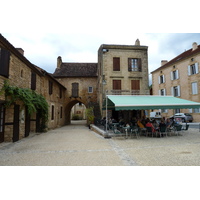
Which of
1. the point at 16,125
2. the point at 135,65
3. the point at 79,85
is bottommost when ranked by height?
the point at 16,125

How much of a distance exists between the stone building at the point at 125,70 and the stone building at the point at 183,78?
703cm

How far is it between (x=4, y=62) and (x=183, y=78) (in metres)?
21.3

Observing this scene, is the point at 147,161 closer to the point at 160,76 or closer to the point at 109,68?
→ the point at 109,68

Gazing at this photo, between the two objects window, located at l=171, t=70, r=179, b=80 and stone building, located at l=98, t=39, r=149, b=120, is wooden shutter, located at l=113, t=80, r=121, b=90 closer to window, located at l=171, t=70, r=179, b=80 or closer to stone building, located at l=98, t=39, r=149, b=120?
stone building, located at l=98, t=39, r=149, b=120

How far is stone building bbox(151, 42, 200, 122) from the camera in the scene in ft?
62.5

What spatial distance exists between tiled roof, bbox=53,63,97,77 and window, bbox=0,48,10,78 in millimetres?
14073

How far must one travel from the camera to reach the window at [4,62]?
684 centimetres

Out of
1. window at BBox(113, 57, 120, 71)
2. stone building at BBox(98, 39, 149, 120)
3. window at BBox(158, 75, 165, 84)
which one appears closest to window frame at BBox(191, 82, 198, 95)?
window at BBox(158, 75, 165, 84)

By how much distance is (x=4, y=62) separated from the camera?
6.97 metres

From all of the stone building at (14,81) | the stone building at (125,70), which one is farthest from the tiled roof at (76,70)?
the stone building at (14,81)

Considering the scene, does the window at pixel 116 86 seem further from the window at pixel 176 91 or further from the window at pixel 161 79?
the window at pixel 161 79

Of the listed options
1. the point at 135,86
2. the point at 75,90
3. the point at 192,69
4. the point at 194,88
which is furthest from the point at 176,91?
the point at 75,90

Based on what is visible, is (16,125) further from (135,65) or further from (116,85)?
(135,65)

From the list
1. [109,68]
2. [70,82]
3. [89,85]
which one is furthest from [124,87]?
[70,82]
